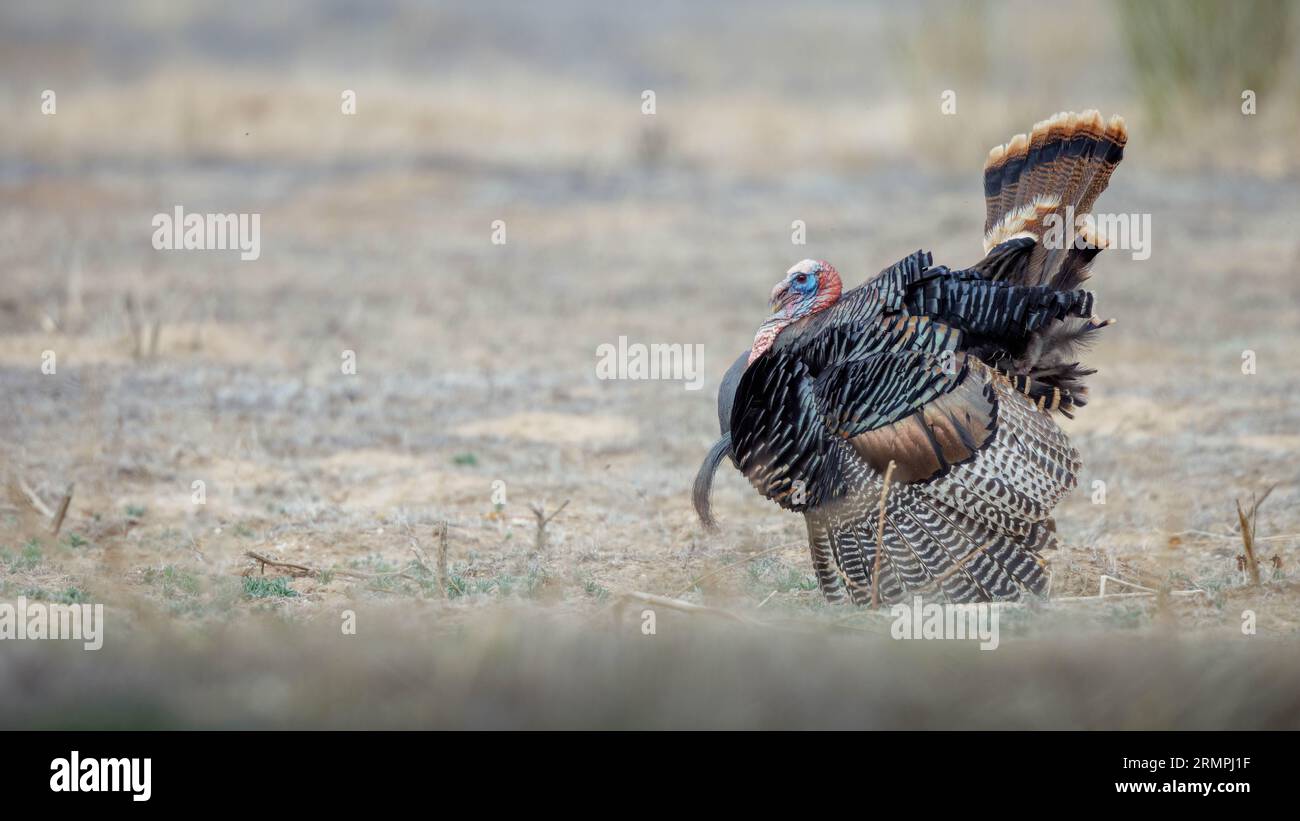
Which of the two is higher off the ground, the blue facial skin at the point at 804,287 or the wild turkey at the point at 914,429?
the blue facial skin at the point at 804,287

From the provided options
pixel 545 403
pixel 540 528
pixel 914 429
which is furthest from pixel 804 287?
pixel 545 403

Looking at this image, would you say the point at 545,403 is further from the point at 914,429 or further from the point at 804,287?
the point at 914,429

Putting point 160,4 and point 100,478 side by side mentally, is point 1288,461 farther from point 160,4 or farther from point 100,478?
point 160,4

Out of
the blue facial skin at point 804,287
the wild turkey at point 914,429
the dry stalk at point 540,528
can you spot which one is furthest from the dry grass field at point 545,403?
the blue facial skin at point 804,287

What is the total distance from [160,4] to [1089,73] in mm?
26540

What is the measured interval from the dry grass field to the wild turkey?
0.32 meters

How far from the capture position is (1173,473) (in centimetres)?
870

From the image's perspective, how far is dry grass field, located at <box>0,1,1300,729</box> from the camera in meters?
4.25

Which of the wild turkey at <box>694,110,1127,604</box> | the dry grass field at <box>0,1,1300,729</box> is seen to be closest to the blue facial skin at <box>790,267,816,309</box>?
the wild turkey at <box>694,110,1127,604</box>

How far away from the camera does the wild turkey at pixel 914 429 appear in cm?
591

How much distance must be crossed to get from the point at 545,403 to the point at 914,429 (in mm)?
5096

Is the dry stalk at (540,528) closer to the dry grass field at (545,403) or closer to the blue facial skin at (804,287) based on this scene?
the dry grass field at (545,403)

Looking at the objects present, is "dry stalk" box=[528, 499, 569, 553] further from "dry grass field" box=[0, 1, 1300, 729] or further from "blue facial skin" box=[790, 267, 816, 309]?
"blue facial skin" box=[790, 267, 816, 309]

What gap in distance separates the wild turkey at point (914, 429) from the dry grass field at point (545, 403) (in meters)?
0.32
